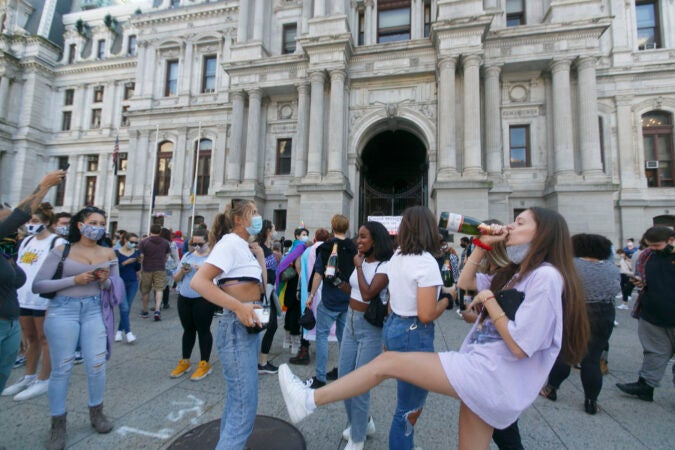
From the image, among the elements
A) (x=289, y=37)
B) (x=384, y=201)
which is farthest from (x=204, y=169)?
(x=384, y=201)

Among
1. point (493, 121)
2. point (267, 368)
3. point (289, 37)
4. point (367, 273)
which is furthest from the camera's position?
point (289, 37)

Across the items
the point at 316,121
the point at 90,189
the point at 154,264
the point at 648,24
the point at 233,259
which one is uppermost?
the point at 648,24

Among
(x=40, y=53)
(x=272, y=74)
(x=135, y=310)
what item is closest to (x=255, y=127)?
(x=272, y=74)

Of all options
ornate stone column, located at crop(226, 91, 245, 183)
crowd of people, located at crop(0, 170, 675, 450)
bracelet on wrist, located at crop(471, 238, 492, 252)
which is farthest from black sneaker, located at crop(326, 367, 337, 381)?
ornate stone column, located at crop(226, 91, 245, 183)

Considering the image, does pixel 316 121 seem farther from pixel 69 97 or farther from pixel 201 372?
pixel 69 97

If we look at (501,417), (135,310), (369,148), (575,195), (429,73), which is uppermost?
(429,73)

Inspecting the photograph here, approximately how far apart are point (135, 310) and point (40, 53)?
36.3 m

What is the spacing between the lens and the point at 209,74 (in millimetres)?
24391

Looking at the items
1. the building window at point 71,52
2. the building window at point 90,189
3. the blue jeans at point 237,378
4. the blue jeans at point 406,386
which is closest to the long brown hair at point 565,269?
the blue jeans at point 406,386

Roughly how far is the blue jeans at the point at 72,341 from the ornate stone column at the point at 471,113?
14439mm

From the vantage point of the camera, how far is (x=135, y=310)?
357 inches

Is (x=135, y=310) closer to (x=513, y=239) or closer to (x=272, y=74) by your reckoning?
(x=513, y=239)

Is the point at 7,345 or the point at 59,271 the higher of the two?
the point at 59,271

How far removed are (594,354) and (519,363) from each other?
2827 millimetres
